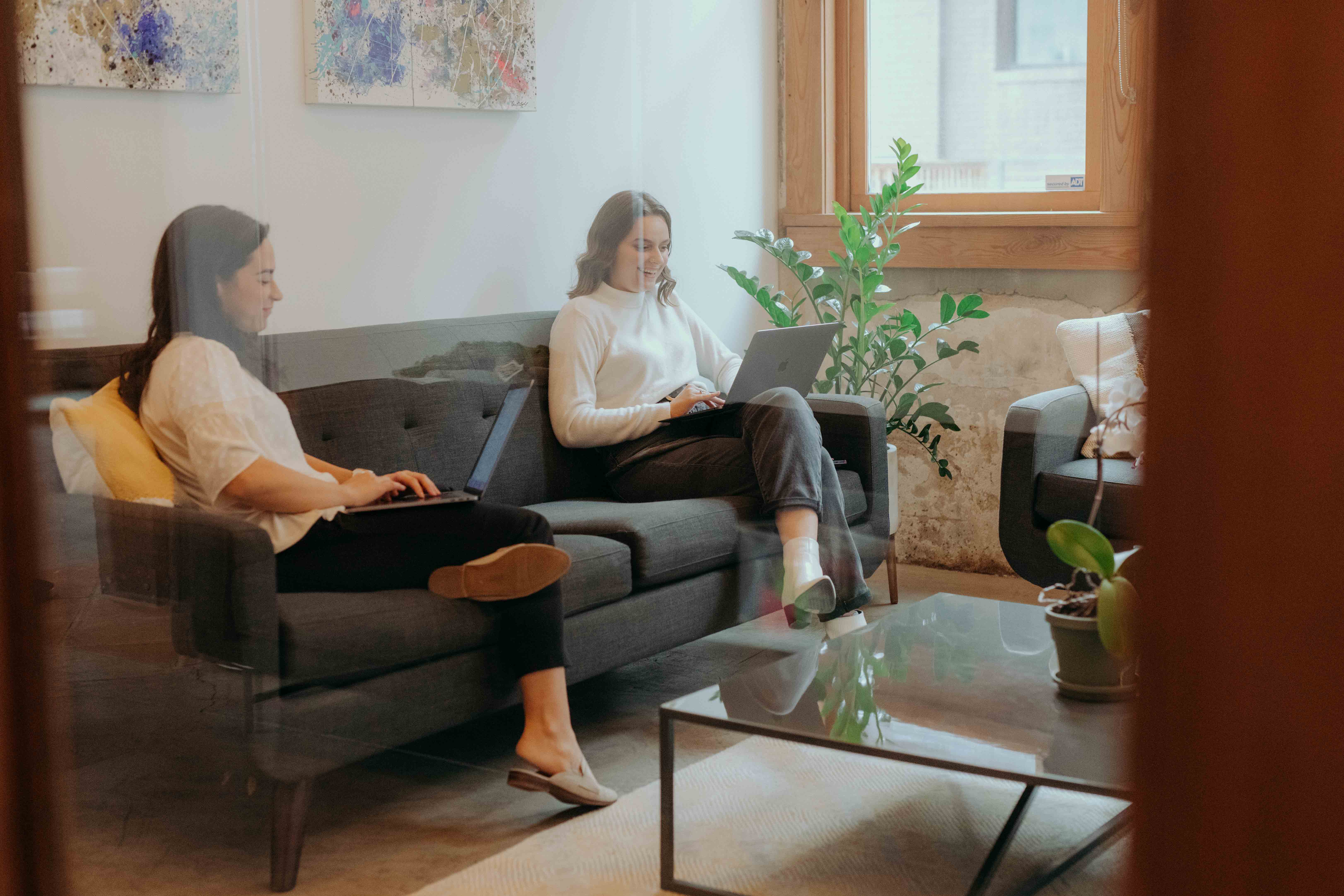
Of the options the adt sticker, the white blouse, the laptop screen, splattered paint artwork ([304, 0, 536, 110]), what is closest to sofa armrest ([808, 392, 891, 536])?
the adt sticker

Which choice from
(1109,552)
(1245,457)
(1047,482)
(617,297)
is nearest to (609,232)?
(617,297)

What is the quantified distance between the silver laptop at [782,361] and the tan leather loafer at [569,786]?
48 cm

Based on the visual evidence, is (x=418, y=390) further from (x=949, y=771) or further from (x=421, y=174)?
(x=949, y=771)

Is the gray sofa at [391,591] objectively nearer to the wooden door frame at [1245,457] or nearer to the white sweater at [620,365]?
the white sweater at [620,365]

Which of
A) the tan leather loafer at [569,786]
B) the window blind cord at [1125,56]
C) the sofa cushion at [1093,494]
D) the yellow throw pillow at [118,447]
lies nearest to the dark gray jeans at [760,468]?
the tan leather loafer at [569,786]

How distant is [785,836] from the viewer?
1.27m

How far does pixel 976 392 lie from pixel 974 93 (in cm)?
26

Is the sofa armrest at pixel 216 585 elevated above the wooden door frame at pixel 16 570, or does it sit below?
below

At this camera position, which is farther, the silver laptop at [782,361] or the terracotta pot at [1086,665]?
the silver laptop at [782,361]

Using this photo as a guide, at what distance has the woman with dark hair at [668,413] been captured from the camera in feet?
4.29

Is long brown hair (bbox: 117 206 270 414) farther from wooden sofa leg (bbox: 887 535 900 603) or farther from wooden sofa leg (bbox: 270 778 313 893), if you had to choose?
wooden sofa leg (bbox: 887 535 900 603)

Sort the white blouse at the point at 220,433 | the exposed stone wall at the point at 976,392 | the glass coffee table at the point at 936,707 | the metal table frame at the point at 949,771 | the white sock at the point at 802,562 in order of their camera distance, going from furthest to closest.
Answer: the white blouse at the point at 220,433 < the white sock at the point at 802,562 < the exposed stone wall at the point at 976,392 < the glass coffee table at the point at 936,707 < the metal table frame at the point at 949,771

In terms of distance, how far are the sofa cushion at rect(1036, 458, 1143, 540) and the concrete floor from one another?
606mm

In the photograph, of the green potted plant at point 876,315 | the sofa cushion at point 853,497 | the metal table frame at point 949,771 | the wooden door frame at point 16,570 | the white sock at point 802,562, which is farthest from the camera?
the white sock at point 802,562
